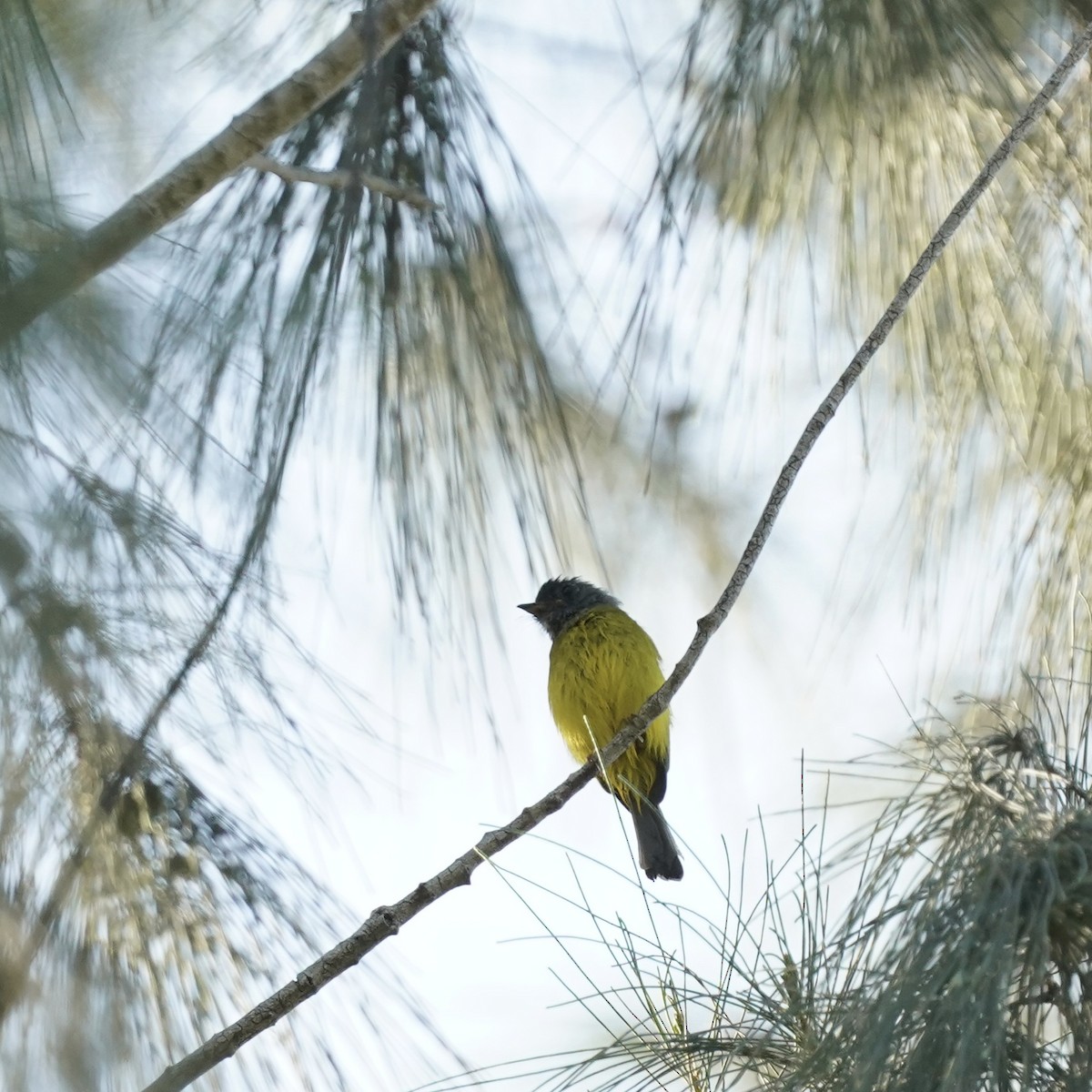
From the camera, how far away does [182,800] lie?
179 centimetres

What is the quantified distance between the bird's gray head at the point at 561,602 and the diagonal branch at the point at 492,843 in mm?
2172

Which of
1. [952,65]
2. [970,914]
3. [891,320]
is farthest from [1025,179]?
[970,914]

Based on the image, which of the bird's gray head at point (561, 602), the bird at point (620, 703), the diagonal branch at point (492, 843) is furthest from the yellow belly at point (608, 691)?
the diagonal branch at point (492, 843)

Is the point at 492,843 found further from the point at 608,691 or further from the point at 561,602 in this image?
the point at 561,602

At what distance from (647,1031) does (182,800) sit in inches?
24.0

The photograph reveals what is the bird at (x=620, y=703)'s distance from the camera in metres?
3.43

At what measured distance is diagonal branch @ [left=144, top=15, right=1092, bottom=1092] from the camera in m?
1.54

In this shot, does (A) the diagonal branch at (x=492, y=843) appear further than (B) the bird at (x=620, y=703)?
No

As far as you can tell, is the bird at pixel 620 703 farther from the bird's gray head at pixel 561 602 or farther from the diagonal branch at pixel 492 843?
the diagonal branch at pixel 492 843

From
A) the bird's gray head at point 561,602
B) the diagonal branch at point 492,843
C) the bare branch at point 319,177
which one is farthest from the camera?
the bird's gray head at point 561,602

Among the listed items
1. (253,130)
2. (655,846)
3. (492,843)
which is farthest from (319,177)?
(655,846)

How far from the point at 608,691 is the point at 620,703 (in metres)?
0.04

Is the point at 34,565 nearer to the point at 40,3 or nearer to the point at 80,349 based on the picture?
the point at 80,349

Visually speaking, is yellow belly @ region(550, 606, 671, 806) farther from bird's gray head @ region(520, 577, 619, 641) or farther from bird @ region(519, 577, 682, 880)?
bird's gray head @ region(520, 577, 619, 641)
